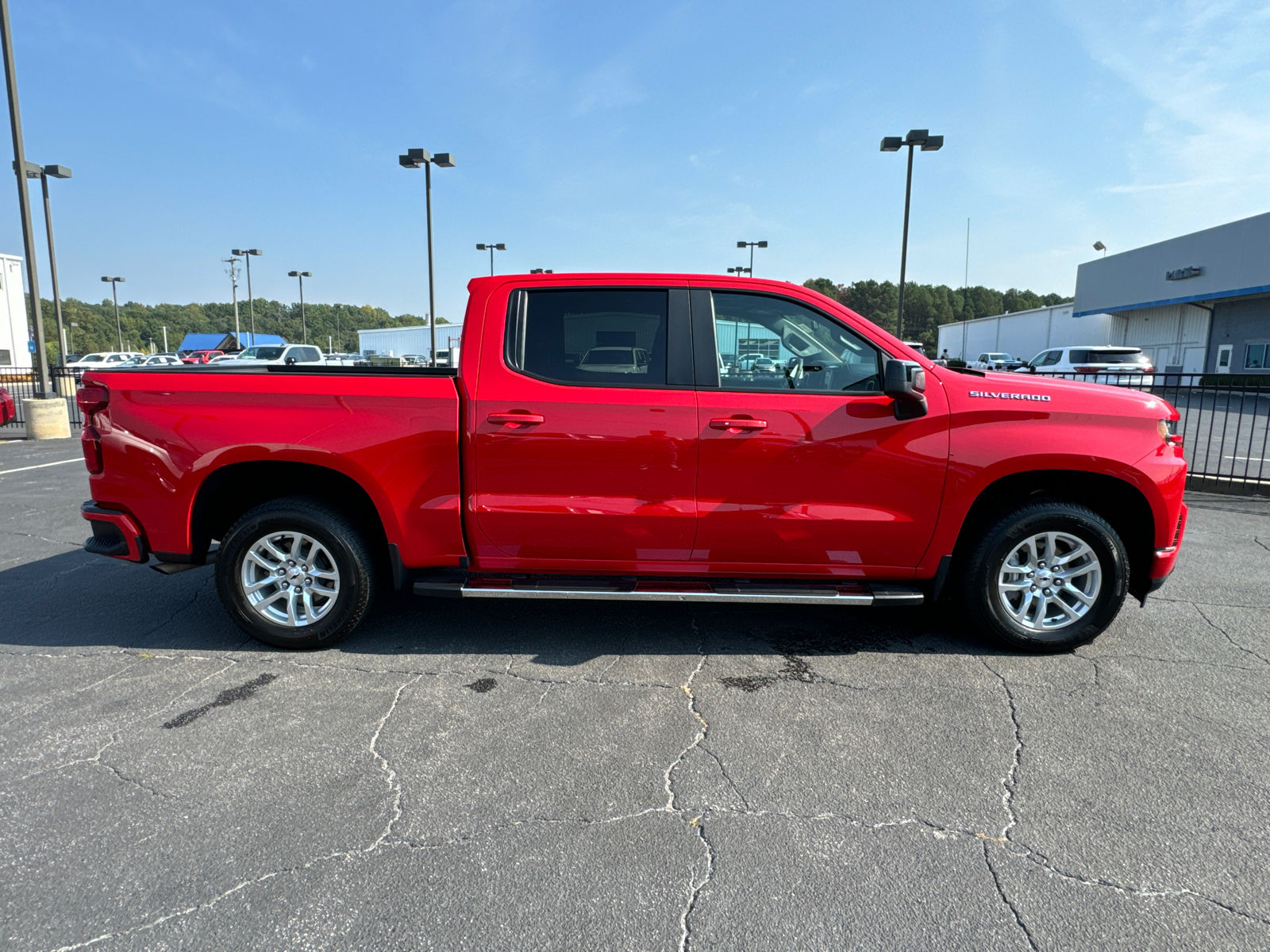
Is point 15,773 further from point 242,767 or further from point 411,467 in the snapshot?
point 411,467

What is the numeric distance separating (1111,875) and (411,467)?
3325mm

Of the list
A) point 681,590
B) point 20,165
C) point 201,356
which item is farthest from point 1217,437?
point 201,356

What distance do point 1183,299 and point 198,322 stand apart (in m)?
145

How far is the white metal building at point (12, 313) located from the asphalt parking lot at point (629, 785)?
54116 mm

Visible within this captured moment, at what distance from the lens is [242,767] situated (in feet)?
9.68

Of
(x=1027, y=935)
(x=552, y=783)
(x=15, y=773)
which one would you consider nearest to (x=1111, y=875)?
(x=1027, y=935)

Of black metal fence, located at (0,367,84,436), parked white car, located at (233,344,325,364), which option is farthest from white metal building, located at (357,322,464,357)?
black metal fence, located at (0,367,84,436)

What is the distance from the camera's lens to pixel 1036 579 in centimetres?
412

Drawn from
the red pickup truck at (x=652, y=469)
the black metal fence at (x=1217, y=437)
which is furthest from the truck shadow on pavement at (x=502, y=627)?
the black metal fence at (x=1217, y=437)

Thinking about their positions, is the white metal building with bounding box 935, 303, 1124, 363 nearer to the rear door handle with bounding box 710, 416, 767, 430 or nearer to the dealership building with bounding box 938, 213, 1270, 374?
the dealership building with bounding box 938, 213, 1270, 374

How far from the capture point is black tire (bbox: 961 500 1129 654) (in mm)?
4008

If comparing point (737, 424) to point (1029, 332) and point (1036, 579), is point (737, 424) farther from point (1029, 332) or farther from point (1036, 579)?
point (1029, 332)

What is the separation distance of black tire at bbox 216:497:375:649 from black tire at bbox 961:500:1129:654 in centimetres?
328

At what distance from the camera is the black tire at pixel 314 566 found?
4020 mm
